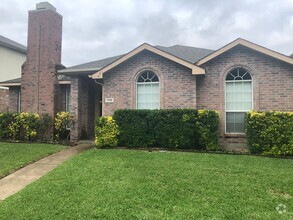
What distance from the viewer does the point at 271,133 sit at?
9055 mm

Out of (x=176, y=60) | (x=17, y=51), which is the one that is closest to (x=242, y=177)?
(x=176, y=60)

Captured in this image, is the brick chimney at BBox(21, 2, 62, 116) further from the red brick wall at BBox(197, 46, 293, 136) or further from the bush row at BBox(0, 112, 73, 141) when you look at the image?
the red brick wall at BBox(197, 46, 293, 136)

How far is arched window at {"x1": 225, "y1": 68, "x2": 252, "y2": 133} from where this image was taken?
34.7ft

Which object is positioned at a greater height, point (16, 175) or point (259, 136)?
point (259, 136)

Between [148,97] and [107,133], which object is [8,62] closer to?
[107,133]

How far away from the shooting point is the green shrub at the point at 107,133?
10391mm

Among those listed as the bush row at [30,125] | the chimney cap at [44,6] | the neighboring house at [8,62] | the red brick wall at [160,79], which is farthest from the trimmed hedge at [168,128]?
the neighboring house at [8,62]

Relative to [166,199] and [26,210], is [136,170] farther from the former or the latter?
[26,210]

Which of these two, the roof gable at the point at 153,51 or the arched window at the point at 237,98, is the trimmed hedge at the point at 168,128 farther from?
the roof gable at the point at 153,51

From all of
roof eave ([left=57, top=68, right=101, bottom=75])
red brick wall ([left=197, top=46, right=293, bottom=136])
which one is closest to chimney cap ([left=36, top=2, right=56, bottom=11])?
roof eave ([left=57, top=68, right=101, bottom=75])

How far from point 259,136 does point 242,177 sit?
3.38 meters

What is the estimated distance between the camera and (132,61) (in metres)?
11.4

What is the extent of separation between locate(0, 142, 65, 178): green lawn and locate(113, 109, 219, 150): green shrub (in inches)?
111

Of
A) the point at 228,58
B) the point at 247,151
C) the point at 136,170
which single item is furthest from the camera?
the point at 228,58
